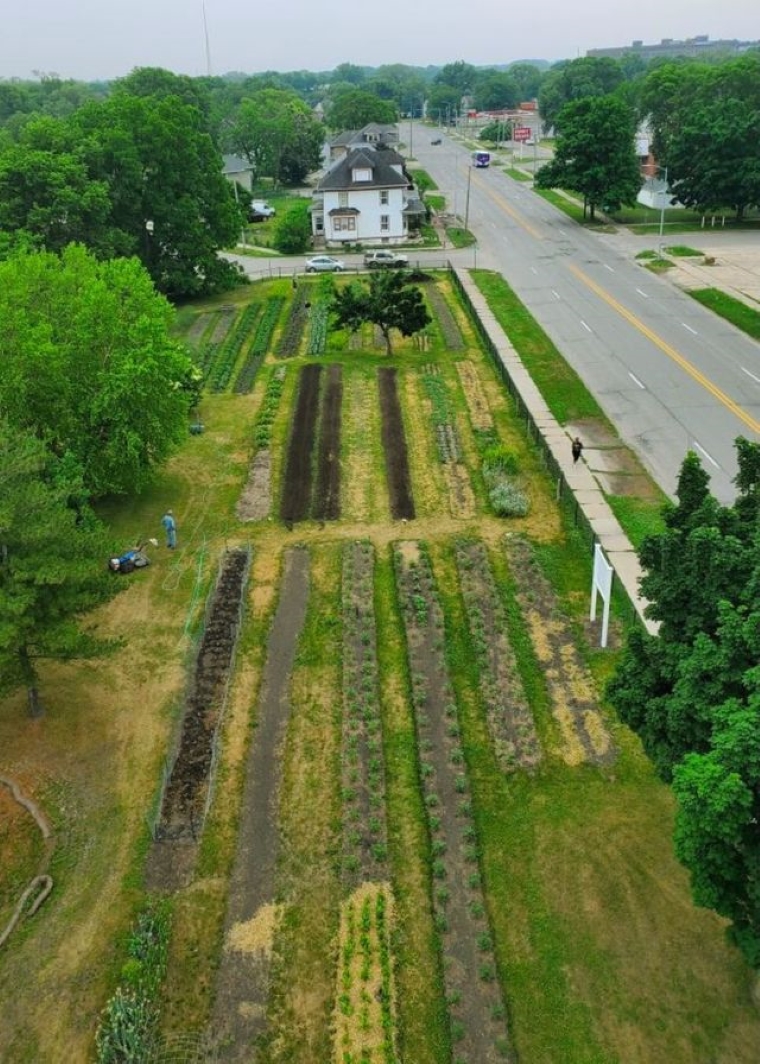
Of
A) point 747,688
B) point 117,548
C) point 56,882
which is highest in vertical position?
point 747,688

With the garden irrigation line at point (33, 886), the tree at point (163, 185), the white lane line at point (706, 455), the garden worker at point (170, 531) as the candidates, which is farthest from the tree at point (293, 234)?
the garden irrigation line at point (33, 886)

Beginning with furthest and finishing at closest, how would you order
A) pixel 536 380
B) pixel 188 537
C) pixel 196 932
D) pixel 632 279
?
pixel 632 279, pixel 536 380, pixel 188 537, pixel 196 932

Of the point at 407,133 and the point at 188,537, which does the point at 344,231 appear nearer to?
the point at 188,537

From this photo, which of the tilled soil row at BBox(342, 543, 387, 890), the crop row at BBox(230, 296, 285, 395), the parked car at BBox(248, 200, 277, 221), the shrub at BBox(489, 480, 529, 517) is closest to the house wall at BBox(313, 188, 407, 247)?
the parked car at BBox(248, 200, 277, 221)

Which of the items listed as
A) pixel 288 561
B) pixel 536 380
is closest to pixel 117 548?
pixel 288 561

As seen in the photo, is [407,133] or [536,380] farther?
[407,133]

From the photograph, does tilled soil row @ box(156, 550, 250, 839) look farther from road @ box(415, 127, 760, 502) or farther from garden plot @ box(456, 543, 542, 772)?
road @ box(415, 127, 760, 502)
